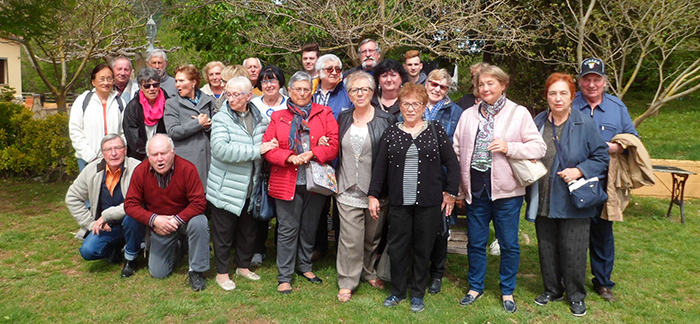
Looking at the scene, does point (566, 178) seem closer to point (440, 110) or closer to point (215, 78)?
point (440, 110)

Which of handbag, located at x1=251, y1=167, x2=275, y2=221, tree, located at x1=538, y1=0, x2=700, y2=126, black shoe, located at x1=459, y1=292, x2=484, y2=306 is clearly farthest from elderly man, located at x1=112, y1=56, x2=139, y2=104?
tree, located at x1=538, y1=0, x2=700, y2=126

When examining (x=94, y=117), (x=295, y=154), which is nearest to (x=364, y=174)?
(x=295, y=154)

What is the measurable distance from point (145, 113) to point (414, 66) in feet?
8.74

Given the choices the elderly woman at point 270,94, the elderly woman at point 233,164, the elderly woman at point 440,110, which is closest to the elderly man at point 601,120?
the elderly woman at point 440,110

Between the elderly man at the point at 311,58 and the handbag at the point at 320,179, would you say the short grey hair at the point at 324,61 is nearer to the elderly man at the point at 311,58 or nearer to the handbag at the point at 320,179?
the elderly man at the point at 311,58

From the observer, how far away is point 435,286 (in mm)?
4605

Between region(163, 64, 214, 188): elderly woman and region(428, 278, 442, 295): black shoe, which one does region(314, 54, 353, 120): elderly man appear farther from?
region(428, 278, 442, 295): black shoe

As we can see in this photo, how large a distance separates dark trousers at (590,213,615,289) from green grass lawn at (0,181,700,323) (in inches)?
6.5

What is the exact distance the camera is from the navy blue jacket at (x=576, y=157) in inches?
158

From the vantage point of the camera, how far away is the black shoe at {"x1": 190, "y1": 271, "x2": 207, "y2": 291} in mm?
4496

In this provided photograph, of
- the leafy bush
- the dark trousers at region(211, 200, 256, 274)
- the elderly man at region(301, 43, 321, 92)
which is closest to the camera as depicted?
the dark trousers at region(211, 200, 256, 274)

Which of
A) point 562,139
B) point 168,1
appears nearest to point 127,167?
point 562,139

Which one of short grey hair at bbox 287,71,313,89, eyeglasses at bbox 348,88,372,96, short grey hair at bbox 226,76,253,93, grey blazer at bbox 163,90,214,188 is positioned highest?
short grey hair at bbox 287,71,313,89

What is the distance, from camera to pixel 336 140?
4.35 metres
